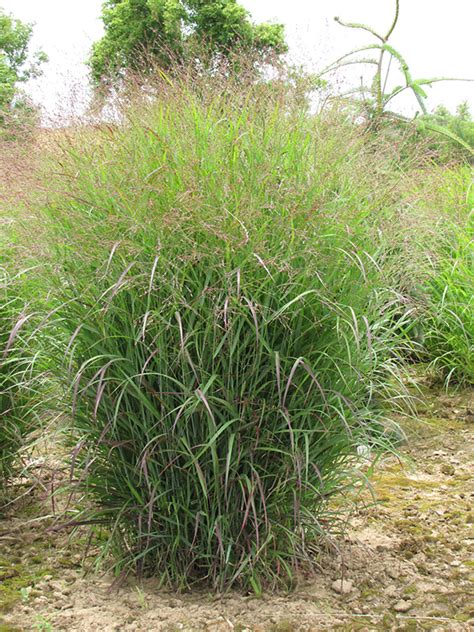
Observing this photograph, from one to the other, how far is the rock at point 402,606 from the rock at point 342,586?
0.56ft

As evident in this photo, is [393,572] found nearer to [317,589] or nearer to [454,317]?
[317,589]

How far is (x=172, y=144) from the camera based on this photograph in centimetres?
244

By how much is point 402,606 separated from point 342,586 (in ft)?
0.72

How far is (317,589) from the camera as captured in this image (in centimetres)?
256

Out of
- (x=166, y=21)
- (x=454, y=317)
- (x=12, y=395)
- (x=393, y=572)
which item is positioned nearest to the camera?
(x=393, y=572)

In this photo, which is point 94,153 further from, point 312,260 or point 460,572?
point 460,572

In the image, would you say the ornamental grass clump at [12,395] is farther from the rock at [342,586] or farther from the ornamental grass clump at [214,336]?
the rock at [342,586]

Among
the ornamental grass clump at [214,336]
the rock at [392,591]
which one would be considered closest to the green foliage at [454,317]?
the rock at [392,591]

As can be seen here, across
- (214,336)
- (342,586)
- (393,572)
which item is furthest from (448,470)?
(214,336)

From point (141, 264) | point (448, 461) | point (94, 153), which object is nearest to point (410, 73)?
point (448, 461)

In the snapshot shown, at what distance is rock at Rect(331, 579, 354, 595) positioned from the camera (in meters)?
2.55

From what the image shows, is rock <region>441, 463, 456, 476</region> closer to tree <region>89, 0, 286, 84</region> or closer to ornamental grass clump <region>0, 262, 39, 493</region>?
ornamental grass clump <region>0, 262, 39, 493</region>

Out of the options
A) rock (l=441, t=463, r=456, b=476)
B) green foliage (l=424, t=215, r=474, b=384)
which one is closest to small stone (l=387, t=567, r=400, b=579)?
rock (l=441, t=463, r=456, b=476)

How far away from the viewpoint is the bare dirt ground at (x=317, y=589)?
234cm
